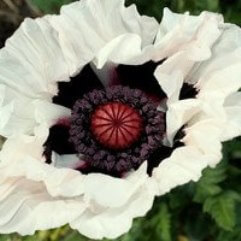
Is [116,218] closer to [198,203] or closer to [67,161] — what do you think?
[67,161]

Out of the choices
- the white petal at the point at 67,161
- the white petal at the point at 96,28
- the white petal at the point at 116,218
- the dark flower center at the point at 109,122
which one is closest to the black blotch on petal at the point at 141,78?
the dark flower center at the point at 109,122

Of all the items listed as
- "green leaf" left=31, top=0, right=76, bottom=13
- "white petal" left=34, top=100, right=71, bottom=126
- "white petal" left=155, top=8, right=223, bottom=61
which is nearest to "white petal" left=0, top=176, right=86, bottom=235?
"white petal" left=34, top=100, right=71, bottom=126

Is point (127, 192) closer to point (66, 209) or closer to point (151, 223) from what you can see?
point (66, 209)

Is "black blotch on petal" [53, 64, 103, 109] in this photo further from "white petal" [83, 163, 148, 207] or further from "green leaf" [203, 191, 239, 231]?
"green leaf" [203, 191, 239, 231]

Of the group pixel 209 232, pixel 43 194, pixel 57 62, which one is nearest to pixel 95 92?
pixel 57 62

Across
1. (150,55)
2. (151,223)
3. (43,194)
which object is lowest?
(151,223)

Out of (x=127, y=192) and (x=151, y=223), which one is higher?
(x=127, y=192)

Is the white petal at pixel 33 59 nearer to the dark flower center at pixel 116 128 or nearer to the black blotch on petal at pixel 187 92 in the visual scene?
the dark flower center at pixel 116 128
